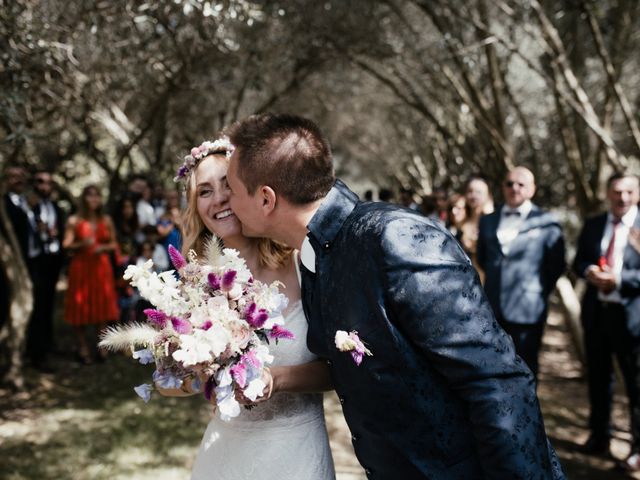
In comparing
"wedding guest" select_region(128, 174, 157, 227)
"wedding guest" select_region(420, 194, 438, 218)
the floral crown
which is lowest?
"wedding guest" select_region(420, 194, 438, 218)

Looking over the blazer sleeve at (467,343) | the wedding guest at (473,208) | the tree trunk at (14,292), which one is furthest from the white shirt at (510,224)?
the tree trunk at (14,292)

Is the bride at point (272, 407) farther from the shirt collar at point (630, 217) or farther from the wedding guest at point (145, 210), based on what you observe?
the wedding guest at point (145, 210)

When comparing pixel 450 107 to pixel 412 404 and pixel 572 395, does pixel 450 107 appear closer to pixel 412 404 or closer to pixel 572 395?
pixel 572 395

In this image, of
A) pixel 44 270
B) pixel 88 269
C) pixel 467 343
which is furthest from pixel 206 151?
pixel 44 270

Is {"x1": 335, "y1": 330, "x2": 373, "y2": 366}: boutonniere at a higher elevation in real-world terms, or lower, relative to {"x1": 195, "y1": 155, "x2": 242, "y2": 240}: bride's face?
lower

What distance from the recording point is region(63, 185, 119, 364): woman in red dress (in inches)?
311

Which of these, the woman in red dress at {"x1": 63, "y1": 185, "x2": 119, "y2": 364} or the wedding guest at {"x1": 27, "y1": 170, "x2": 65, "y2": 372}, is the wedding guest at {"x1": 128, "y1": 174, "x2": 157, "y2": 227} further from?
the wedding guest at {"x1": 27, "y1": 170, "x2": 65, "y2": 372}

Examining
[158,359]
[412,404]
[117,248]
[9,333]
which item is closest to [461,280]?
[412,404]

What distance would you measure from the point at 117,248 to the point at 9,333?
7.24 feet

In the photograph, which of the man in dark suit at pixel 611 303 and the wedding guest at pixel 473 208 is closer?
the man in dark suit at pixel 611 303

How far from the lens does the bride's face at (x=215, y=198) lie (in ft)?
8.78

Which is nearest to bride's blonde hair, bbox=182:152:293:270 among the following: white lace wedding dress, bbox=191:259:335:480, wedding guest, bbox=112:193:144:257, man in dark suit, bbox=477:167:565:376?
white lace wedding dress, bbox=191:259:335:480

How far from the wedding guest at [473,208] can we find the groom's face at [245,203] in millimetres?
4974

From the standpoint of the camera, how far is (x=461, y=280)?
5.13ft
